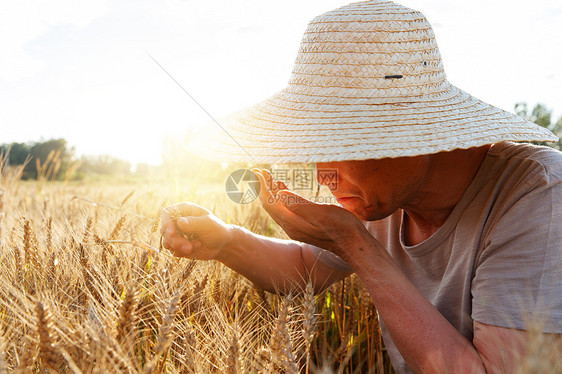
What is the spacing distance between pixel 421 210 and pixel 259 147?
652mm

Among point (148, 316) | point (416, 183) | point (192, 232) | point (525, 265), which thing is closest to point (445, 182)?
point (416, 183)

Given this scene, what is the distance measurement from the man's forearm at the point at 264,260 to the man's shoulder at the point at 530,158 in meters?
0.88

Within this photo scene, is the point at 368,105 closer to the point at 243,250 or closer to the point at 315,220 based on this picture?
the point at 315,220

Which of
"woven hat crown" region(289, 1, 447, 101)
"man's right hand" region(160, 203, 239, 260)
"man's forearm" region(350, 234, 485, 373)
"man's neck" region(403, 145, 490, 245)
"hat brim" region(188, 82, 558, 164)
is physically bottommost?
"man's forearm" region(350, 234, 485, 373)

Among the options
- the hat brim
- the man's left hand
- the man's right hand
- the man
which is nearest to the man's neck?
the man

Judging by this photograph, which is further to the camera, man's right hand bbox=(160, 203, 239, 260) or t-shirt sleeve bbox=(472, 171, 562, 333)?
man's right hand bbox=(160, 203, 239, 260)

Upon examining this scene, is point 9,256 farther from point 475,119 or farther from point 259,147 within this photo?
point 475,119

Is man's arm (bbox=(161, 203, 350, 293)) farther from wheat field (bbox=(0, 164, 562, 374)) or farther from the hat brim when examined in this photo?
the hat brim

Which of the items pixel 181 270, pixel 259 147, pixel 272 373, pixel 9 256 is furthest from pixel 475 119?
pixel 9 256

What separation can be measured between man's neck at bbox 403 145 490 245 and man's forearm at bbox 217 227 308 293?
0.59 m

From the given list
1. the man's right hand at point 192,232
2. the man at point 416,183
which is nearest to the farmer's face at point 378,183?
the man at point 416,183

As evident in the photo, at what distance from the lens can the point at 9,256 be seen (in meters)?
1.70

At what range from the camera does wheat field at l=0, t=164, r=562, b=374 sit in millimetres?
965

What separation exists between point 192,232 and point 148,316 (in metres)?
0.33
